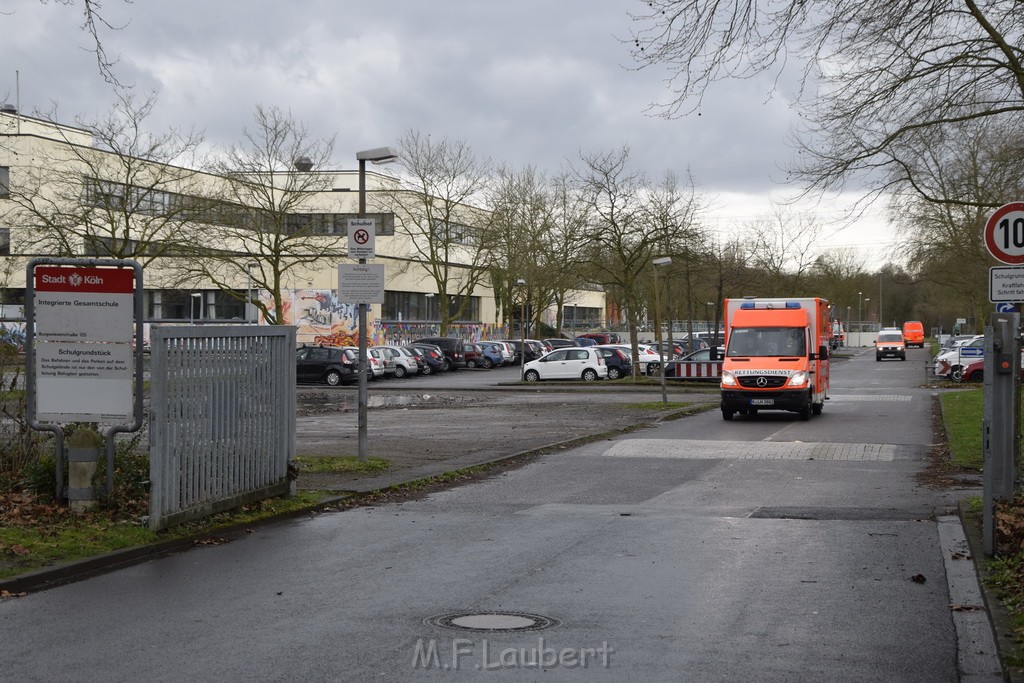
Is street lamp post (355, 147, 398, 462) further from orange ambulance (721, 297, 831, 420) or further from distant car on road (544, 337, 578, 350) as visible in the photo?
distant car on road (544, 337, 578, 350)

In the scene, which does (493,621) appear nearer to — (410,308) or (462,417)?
(462,417)

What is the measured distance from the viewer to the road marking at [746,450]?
58.9 feet

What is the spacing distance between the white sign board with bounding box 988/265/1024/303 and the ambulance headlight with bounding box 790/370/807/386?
15255 millimetres

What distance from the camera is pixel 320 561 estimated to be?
9.30 m

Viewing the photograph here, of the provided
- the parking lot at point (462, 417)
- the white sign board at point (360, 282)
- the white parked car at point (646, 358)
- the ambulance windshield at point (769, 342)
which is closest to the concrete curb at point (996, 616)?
the parking lot at point (462, 417)

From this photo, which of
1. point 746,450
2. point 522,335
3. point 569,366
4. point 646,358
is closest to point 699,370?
point 569,366

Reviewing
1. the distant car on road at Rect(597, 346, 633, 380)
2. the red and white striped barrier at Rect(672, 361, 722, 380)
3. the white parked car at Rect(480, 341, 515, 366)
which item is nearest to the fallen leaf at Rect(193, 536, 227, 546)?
the red and white striped barrier at Rect(672, 361, 722, 380)

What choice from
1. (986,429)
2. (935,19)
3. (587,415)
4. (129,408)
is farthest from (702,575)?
(587,415)

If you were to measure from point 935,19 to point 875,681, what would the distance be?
35.6 ft

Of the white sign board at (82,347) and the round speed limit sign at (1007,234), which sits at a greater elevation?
the round speed limit sign at (1007,234)

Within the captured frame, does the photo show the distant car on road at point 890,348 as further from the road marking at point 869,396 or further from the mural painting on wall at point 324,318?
the road marking at point 869,396

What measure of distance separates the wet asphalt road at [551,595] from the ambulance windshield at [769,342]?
12.7 metres

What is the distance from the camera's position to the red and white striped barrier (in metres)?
43.0

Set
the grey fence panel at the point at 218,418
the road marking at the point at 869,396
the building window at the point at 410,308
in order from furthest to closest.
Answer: the building window at the point at 410,308 → the road marking at the point at 869,396 → the grey fence panel at the point at 218,418
